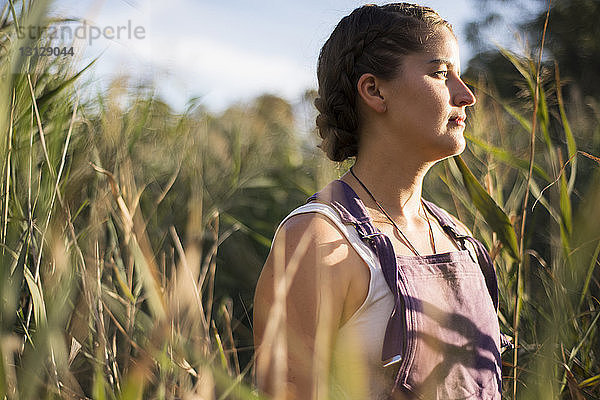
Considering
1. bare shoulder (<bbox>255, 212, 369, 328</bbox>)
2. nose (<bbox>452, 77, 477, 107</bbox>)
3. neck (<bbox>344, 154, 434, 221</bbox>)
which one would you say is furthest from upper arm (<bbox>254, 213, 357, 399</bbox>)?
nose (<bbox>452, 77, 477, 107</bbox>)

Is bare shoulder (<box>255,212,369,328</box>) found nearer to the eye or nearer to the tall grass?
the tall grass

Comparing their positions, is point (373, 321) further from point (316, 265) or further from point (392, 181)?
point (392, 181)

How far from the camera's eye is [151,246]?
4.18 ft

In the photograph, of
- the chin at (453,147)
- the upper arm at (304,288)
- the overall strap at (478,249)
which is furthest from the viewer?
the overall strap at (478,249)

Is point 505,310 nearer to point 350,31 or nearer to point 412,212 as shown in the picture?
A: point 412,212

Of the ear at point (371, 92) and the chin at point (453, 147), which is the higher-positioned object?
the ear at point (371, 92)

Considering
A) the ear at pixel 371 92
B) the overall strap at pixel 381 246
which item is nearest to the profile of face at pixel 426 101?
the ear at pixel 371 92

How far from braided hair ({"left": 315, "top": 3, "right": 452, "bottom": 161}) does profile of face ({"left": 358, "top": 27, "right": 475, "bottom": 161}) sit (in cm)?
2

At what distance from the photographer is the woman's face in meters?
1.07

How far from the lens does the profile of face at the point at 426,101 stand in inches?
42.3

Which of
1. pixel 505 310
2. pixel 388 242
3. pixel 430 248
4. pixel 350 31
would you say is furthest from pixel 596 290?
pixel 350 31

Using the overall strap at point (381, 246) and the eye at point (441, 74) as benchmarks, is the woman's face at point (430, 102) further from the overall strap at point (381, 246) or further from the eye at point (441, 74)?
the overall strap at point (381, 246)

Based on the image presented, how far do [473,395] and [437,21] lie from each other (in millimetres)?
650

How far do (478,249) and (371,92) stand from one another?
1.29ft
